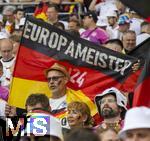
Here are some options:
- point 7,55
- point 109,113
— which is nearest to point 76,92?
point 109,113

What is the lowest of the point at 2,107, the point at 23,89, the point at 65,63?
the point at 2,107

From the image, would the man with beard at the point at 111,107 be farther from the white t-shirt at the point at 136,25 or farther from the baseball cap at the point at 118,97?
the white t-shirt at the point at 136,25

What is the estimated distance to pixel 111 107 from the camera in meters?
9.48

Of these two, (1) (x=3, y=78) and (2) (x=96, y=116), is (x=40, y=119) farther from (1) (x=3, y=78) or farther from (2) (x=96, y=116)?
(1) (x=3, y=78)

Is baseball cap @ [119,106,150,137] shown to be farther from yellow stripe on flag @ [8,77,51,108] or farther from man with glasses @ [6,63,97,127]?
yellow stripe on flag @ [8,77,51,108]

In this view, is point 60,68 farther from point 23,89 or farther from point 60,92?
point 23,89

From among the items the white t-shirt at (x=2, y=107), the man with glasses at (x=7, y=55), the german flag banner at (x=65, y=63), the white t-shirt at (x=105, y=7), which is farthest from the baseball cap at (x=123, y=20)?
the white t-shirt at (x=2, y=107)

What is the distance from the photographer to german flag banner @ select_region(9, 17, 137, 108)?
35.8 feet

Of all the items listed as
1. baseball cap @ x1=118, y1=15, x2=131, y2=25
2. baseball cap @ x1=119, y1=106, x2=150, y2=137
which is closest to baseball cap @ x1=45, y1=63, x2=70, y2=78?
baseball cap @ x1=119, y1=106, x2=150, y2=137

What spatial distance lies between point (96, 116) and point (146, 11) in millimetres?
3094

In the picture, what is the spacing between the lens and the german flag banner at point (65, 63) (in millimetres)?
10898

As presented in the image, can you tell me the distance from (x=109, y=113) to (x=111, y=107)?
19 centimetres

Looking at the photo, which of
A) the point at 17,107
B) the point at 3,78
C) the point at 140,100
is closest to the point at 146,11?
the point at 140,100

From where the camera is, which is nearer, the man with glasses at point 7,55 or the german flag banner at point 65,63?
the german flag banner at point 65,63
